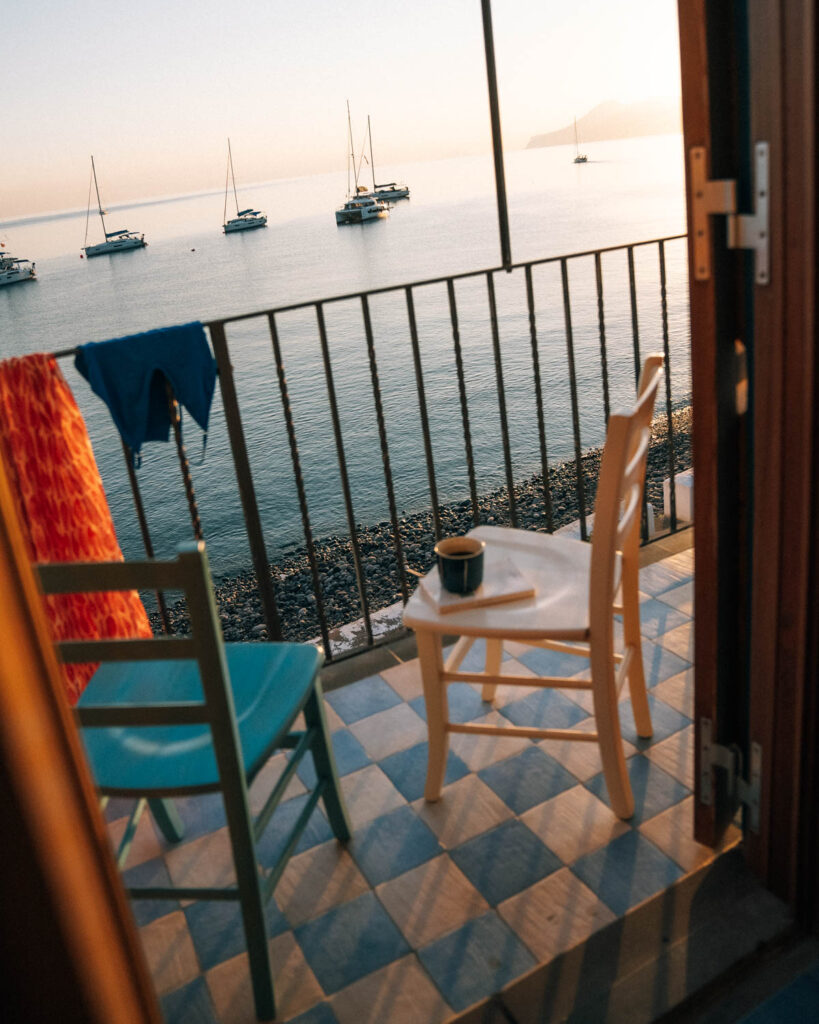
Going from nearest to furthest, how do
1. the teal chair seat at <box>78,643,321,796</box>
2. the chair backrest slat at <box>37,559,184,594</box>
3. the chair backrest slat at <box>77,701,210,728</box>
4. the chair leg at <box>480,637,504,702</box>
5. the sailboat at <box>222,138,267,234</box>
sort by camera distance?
the chair backrest slat at <box>37,559,184,594</box>
the chair backrest slat at <box>77,701,210,728</box>
the teal chair seat at <box>78,643,321,796</box>
the chair leg at <box>480,637,504,702</box>
the sailboat at <box>222,138,267,234</box>

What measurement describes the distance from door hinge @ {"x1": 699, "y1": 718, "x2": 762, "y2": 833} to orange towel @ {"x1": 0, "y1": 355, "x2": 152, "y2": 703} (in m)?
1.29

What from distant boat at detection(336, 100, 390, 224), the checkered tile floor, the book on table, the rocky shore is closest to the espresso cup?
the book on table

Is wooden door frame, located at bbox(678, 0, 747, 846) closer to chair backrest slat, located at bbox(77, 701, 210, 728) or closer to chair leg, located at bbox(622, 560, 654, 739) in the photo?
chair leg, located at bbox(622, 560, 654, 739)

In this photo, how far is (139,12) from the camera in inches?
1015

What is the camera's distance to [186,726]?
1469mm

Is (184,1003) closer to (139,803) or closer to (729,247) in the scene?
(139,803)

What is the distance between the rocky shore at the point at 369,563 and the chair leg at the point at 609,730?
15.9 ft

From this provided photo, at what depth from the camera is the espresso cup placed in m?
1.72

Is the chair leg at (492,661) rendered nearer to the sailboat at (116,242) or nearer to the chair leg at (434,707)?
the chair leg at (434,707)

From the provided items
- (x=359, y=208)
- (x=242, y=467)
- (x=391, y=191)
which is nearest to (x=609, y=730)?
(x=242, y=467)

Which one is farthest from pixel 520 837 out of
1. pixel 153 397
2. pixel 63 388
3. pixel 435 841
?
pixel 63 388

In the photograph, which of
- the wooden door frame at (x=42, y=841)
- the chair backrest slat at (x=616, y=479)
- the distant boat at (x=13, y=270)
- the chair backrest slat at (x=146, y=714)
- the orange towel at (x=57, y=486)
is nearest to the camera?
the wooden door frame at (x=42, y=841)

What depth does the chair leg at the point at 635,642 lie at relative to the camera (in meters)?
1.88

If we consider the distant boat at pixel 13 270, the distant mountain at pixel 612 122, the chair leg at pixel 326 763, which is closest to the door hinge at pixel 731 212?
the chair leg at pixel 326 763
